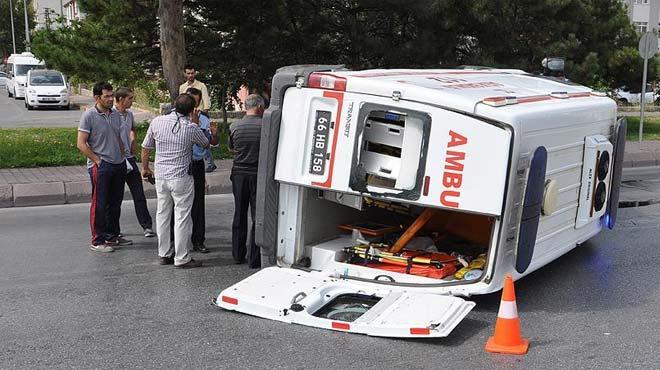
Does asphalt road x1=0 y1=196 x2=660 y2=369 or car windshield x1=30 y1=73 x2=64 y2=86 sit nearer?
asphalt road x1=0 y1=196 x2=660 y2=369

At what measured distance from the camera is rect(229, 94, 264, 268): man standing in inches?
277

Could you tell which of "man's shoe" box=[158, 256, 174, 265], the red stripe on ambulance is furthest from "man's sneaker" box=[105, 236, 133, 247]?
the red stripe on ambulance

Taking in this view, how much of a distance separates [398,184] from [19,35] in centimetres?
7061

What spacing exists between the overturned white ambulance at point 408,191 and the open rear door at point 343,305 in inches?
0.5

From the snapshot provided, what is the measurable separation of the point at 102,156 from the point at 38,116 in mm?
20756

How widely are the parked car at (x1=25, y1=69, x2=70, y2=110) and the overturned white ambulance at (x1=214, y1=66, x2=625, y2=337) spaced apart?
84.9ft

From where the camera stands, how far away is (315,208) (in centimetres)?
661

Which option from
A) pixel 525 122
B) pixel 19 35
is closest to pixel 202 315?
pixel 525 122

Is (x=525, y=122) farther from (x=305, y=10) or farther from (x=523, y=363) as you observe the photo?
(x=305, y=10)

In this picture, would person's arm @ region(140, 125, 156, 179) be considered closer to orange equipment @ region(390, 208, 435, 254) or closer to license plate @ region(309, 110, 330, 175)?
license plate @ region(309, 110, 330, 175)

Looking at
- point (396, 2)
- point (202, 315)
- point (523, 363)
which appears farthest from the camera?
point (396, 2)

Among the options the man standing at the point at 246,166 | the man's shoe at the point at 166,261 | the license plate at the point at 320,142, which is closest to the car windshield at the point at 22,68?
the man's shoe at the point at 166,261

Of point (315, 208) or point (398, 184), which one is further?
point (315, 208)

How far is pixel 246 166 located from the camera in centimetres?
712
